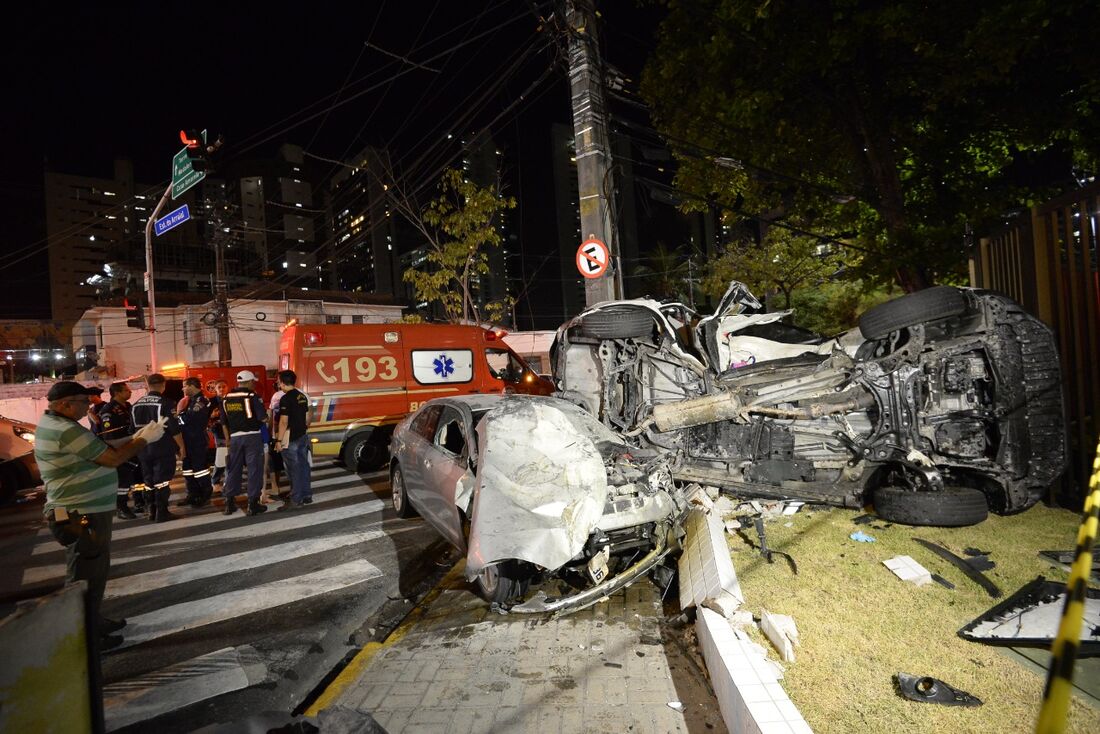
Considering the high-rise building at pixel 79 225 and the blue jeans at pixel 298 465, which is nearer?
the blue jeans at pixel 298 465

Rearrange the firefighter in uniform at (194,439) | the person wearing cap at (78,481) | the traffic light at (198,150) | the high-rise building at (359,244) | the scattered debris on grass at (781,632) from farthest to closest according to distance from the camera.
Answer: the high-rise building at (359,244), the traffic light at (198,150), the firefighter in uniform at (194,439), the person wearing cap at (78,481), the scattered debris on grass at (781,632)

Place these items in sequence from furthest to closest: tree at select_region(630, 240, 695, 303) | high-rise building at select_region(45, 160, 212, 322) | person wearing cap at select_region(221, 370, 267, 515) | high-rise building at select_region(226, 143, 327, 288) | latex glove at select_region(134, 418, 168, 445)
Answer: high-rise building at select_region(45, 160, 212, 322) < high-rise building at select_region(226, 143, 327, 288) < tree at select_region(630, 240, 695, 303) < person wearing cap at select_region(221, 370, 267, 515) < latex glove at select_region(134, 418, 168, 445)

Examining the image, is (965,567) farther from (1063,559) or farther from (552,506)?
(552,506)

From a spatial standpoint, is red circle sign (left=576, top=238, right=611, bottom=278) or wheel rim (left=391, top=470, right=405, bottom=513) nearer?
wheel rim (left=391, top=470, right=405, bottom=513)

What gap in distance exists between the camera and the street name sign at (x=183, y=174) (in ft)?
38.2

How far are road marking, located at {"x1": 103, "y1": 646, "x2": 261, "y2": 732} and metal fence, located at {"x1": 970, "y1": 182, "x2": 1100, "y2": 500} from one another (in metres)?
6.83

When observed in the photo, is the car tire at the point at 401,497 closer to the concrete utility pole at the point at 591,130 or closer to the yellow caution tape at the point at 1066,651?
the concrete utility pole at the point at 591,130

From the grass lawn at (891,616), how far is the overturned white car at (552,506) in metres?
0.89

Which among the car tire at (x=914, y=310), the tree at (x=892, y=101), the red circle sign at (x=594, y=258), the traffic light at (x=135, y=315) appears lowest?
the car tire at (x=914, y=310)

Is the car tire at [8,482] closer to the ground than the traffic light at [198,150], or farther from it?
closer to the ground

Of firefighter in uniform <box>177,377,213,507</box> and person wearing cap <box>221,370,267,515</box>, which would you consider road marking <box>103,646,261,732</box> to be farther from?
firefighter in uniform <box>177,377,213,507</box>

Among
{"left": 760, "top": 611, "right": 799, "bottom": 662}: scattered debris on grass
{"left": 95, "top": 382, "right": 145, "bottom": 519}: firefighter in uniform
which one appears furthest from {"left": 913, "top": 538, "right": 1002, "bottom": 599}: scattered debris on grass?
{"left": 95, "top": 382, "right": 145, "bottom": 519}: firefighter in uniform

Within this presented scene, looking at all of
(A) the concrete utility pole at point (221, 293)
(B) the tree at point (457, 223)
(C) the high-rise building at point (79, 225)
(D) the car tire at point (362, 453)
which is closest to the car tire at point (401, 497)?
(D) the car tire at point (362, 453)

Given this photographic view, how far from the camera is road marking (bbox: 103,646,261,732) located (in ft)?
9.65
